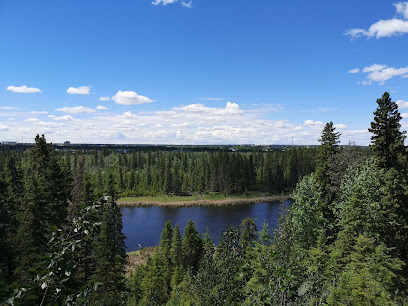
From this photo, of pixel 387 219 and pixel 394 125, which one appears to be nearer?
pixel 387 219

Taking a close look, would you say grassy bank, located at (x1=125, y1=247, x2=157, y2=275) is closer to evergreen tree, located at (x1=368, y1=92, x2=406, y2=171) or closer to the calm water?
the calm water

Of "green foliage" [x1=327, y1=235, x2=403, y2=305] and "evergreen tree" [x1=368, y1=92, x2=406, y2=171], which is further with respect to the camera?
"evergreen tree" [x1=368, y1=92, x2=406, y2=171]

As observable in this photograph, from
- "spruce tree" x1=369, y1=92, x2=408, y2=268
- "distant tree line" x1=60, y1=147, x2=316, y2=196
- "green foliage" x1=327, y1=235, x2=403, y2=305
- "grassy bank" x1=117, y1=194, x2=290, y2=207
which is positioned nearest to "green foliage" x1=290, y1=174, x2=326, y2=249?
"spruce tree" x1=369, y1=92, x2=408, y2=268

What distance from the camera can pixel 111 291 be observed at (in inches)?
851

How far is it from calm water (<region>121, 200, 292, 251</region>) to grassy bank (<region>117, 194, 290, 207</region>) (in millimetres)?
3894

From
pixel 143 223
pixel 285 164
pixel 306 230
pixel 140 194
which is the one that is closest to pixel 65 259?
pixel 306 230

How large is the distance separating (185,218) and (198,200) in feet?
80.6

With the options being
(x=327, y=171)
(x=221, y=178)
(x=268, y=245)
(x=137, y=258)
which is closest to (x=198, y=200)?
(x=221, y=178)

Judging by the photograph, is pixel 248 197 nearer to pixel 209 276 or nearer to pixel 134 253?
pixel 134 253

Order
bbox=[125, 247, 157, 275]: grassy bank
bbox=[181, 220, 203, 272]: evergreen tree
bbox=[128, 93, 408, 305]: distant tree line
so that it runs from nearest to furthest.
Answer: bbox=[128, 93, 408, 305]: distant tree line
bbox=[181, 220, 203, 272]: evergreen tree
bbox=[125, 247, 157, 275]: grassy bank

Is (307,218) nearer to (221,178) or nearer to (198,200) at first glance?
(198,200)

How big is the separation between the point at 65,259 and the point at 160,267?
107 ft

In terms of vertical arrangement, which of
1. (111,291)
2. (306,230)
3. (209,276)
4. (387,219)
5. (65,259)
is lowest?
(111,291)

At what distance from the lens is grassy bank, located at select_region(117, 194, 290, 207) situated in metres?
93.8
